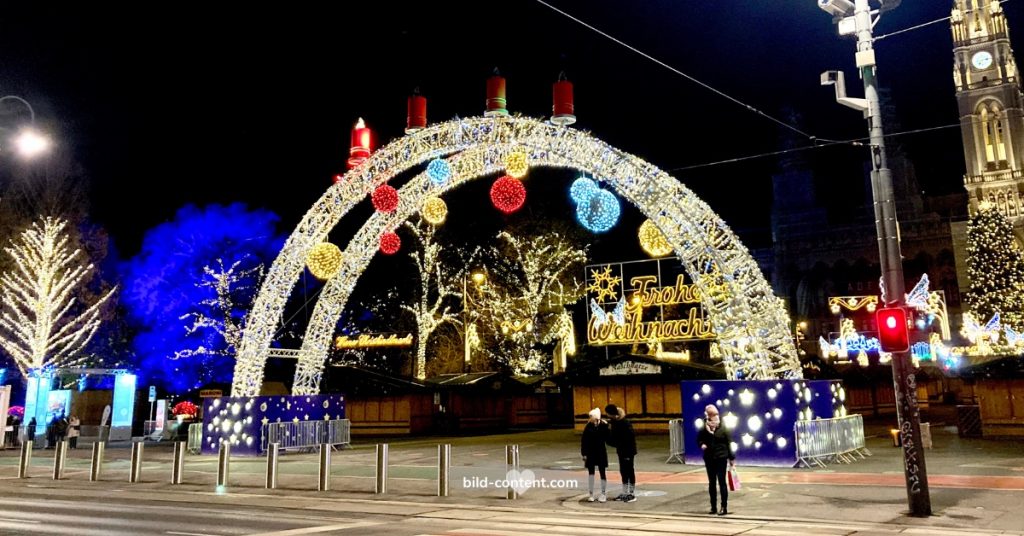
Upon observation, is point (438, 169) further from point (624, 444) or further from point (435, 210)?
point (624, 444)

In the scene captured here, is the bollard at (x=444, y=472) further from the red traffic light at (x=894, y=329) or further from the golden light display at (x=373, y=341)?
the golden light display at (x=373, y=341)

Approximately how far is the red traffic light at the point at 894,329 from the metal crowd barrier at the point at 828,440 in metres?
6.30

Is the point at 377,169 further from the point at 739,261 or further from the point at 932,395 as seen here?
the point at 932,395

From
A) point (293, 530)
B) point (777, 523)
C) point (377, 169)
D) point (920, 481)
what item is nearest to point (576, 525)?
point (777, 523)

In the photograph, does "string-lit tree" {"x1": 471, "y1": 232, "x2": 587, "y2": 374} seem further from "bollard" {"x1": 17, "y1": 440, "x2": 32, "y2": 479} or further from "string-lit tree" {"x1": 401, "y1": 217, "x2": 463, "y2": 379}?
"bollard" {"x1": 17, "y1": 440, "x2": 32, "y2": 479}

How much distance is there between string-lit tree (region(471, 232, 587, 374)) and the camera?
39.3m

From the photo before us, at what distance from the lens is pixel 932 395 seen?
5862 cm

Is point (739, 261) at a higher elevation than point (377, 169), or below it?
below

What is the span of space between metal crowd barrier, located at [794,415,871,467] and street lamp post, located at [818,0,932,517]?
574 cm

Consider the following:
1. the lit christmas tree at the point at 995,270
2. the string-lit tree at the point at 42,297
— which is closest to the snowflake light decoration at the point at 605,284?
the string-lit tree at the point at 42,297

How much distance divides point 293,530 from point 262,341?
13.8m

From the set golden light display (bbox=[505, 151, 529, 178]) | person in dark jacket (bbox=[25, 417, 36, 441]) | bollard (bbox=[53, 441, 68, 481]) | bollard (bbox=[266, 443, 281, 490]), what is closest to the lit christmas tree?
golden light display (bbox=[505, 151, 529, 178])

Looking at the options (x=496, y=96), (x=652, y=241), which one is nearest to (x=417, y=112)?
(x=496, y=96)

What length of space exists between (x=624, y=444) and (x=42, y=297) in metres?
33.6
